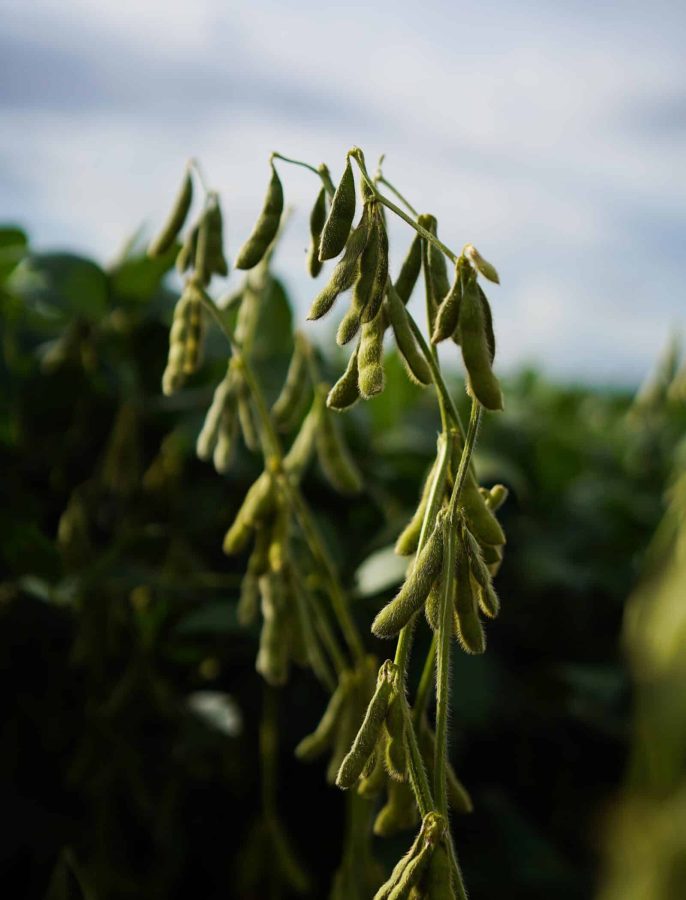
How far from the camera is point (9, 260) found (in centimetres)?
200

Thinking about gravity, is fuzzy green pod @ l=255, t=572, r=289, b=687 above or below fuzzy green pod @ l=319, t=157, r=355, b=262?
below

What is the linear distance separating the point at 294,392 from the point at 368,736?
0.54 m

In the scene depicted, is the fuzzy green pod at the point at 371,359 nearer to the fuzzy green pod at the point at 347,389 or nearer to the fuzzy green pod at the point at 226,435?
the fuzzy green pod at the point at 347,389

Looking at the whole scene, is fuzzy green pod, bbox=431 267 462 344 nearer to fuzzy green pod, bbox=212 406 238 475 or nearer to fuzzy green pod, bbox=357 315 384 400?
fuzzy green pod, bbox=357 315 384 400

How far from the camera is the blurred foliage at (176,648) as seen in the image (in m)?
1.60

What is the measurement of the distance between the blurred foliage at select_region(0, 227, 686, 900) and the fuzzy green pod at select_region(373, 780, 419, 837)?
1.57ft

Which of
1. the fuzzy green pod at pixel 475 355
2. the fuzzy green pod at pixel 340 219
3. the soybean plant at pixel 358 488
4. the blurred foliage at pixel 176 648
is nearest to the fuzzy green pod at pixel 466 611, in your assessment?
the soybean plant at pixel 358 488

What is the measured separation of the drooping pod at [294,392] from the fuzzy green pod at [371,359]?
382mm

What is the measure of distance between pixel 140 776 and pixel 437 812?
1.08 metres

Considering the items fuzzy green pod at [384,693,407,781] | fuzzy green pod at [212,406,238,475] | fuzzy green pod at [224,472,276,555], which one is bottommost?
fuzzy green pod at [384,693,407,781]

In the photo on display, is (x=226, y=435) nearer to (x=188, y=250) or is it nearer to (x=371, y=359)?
(x=188, y=250)

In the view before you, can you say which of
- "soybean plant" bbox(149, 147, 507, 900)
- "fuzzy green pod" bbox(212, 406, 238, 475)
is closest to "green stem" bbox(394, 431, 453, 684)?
"soybean plant" bbox(149, 147, 507, 900)

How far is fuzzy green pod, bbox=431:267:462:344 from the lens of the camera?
73 cm

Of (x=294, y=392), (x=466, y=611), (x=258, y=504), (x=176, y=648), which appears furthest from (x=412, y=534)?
(x=176, y=648)
